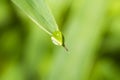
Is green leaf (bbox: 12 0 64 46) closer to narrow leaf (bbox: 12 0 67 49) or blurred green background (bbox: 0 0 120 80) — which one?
narrow leaf (bbox: 12 0 67 49)

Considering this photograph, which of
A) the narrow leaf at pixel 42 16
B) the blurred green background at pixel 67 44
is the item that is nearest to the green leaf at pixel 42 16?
the narrow leaf at pixel 42 16

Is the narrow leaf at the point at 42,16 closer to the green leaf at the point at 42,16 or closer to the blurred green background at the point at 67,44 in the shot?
the green leaf at the point at 42,16

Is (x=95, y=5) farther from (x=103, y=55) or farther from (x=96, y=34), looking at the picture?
(x=103, y=55)

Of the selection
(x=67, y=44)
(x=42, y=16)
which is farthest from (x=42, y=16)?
(x=67, y=44)

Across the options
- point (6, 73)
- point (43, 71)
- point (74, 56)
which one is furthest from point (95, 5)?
point (6, 73)

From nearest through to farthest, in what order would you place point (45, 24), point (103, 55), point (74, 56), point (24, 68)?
point (45, 24), point (74, 56), point (24, 68), point (103, 55)

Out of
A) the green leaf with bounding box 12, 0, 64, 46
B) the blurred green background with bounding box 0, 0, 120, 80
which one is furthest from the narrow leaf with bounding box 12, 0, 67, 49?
the blurred green background with bounding box 0, 0, 120, 80
